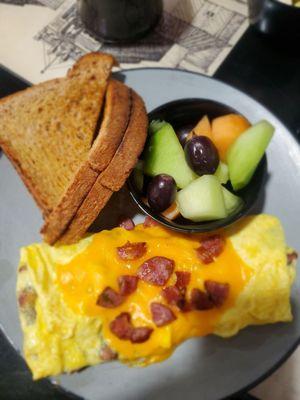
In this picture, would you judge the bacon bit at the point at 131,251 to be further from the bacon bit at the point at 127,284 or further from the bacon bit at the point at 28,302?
the bacon bit at the point at 28,302

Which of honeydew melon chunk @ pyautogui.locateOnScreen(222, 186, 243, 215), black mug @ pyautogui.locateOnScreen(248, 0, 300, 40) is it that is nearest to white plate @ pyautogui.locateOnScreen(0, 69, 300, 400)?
honeydew melon chunk @ pyautogui.locateOnScreen(222, 186, 243, 215)

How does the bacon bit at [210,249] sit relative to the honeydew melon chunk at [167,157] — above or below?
below

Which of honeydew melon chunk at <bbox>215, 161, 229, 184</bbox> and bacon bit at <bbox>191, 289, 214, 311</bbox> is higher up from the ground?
honeydew melon chunk at <bbox>215, 161, 229, 184</bbox>

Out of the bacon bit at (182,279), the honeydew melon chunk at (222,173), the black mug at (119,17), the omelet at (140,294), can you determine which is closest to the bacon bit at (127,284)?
the omelet at (140,294)

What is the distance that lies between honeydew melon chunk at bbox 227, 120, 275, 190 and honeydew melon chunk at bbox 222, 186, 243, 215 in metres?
0.04

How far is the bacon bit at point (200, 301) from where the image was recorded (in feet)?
3.67

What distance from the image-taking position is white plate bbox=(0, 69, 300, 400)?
44.8 inches

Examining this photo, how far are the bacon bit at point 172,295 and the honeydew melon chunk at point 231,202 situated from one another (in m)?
0.24

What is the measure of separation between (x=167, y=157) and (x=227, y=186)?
0.18 m

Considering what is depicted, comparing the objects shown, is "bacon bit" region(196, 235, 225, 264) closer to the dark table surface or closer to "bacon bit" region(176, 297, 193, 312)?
"bacon bit" region(176, 297, 193, 312)

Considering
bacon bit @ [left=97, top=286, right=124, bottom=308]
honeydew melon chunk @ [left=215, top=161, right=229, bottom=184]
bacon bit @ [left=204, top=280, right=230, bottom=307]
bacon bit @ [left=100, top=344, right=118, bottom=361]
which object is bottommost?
bacon bit @ [left=100, top=344, right=118, bottom=361]

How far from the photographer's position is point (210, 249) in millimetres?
1181

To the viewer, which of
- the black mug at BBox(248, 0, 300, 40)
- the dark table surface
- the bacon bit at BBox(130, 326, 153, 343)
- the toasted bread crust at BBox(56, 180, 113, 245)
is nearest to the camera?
the bacon bit at BBox(130, 326, 153, 343)

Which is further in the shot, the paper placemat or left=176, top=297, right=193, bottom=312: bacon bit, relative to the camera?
the paper placemat
